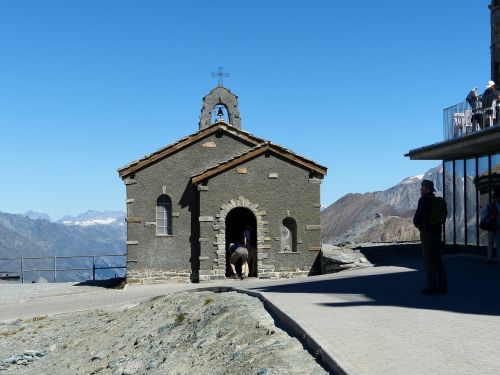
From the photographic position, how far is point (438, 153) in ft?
83.6

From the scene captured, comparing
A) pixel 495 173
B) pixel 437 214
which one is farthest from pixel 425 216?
pixel 495 173

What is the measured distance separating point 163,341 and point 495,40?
64.7 ft

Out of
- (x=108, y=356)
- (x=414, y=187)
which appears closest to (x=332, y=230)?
(x=414, y=187)

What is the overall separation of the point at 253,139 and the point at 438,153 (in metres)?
7.51

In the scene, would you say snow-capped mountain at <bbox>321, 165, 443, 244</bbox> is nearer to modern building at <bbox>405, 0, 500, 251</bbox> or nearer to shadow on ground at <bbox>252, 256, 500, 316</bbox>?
modern building at <bbox>405, 0, 500, 251</bbox>

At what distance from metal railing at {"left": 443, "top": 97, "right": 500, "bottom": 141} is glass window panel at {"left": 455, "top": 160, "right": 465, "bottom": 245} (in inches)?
56.4

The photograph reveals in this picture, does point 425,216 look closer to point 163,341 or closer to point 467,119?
point 163,341

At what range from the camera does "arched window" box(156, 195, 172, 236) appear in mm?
28578

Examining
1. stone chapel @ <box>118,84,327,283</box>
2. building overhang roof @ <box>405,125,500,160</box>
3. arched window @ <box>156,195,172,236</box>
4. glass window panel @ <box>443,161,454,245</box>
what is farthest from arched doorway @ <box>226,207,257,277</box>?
glass window panel @ <box>443,161,454,245</box>

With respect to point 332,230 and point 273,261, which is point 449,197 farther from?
point 332,230

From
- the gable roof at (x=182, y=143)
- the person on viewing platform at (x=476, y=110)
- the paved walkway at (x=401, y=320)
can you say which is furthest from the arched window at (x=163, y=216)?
the person on viewing platform at (x=476, y=110)

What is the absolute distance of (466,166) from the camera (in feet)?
83.1

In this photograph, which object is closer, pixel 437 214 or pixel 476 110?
pixel 437 214

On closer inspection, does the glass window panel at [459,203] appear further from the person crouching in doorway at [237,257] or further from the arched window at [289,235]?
the person crouching in doorway at [237,257]
